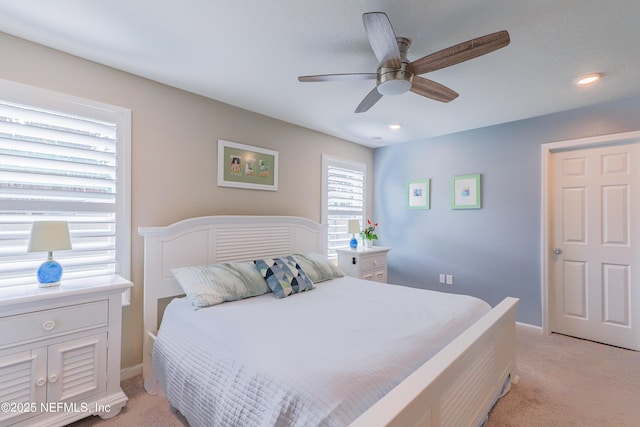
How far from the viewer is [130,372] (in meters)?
2.33

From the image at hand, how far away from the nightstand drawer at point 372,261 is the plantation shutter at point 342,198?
0.56 metres

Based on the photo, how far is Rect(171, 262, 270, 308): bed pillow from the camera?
81.1 inches

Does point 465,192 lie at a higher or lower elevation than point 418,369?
higher

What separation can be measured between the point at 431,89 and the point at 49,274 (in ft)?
8.75

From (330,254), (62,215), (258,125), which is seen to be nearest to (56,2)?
(62,215)

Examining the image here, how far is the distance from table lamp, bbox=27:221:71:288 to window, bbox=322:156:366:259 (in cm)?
270

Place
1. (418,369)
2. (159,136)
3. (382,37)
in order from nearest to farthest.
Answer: (418,369) → (382,37) → (159,136)

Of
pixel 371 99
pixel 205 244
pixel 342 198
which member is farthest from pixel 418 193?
pixel 205 244

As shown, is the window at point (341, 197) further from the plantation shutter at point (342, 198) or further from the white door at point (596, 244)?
the white door at point (596, 244)

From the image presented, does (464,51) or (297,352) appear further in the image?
(464,51)

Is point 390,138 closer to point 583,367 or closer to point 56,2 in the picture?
point 583,367

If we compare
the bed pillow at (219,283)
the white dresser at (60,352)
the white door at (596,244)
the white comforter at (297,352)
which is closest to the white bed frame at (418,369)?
the white comforter at (297,352)

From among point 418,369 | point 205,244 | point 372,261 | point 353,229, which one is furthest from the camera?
point 353,229

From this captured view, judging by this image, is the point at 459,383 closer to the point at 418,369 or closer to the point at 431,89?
the point at 418,369
